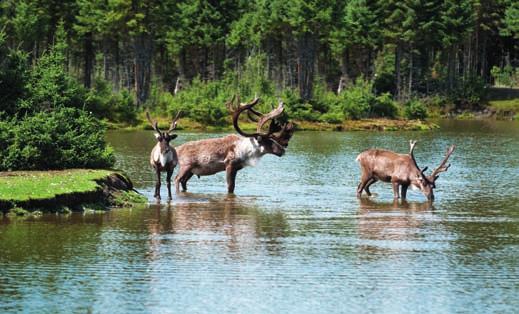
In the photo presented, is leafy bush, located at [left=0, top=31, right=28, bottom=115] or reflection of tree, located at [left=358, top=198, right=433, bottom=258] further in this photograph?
leafy bush, located at [left=0, top=31, right=28, bottom=115]

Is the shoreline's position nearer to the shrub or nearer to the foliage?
the shrub

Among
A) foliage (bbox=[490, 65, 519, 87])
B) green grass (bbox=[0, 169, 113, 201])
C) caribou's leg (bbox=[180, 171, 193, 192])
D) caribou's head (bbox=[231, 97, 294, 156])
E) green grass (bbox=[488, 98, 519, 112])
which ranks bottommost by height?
caribou's leg (bbox=[180, 171, 193, 192])

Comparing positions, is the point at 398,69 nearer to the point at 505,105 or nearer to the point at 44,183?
the point at 505,105

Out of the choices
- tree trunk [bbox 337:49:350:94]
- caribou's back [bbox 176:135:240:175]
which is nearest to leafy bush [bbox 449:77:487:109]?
tree trunk [bbox 337:49:350:94]

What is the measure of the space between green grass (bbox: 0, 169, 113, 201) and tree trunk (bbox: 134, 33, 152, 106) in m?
57.8

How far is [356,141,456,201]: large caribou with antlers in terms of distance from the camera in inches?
1115

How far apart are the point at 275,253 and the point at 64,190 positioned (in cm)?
640

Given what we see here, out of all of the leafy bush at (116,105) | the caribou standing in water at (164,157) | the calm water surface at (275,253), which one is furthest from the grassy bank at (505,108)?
the caribou standing in water at (164,157)

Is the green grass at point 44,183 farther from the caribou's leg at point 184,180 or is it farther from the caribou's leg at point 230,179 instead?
the caribou's leg at point 230,179

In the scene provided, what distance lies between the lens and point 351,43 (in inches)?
3816

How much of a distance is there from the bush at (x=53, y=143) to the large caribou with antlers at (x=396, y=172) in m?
6.75

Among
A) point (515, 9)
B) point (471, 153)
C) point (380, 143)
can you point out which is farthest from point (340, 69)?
point (471, 153)

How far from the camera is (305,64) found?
301ft

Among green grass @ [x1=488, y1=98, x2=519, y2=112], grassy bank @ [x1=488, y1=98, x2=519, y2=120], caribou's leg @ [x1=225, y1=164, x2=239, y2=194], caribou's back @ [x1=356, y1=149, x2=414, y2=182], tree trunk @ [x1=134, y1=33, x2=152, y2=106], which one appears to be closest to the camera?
caribou's back @ [x1=356, y1=149, x2=414, y2=182]
